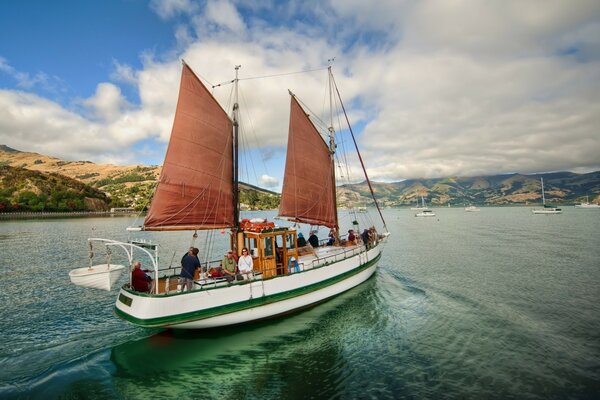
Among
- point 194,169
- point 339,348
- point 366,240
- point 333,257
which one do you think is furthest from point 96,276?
point 366,240

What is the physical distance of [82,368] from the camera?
1066 centimetres

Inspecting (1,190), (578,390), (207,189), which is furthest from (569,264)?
(1,190)

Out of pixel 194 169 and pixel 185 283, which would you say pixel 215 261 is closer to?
pixel 185 283

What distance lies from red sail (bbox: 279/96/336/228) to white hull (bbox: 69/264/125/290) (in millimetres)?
12030

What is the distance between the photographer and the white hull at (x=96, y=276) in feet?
37.4

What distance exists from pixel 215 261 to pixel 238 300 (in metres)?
3.31

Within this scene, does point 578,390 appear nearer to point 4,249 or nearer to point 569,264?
point 569,264

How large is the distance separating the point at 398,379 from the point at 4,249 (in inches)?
1980

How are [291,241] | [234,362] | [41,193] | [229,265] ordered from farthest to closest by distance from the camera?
[41,193] < [291,241] < [229,265] < [234,362]

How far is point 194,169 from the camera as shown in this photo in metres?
16.1

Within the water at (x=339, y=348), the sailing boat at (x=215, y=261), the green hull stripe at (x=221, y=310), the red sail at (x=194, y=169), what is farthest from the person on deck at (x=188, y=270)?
the red sail at (x=194, y=169)

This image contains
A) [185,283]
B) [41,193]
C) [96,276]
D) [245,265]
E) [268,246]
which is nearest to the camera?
[96,276]

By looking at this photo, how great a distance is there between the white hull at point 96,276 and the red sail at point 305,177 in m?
12.0

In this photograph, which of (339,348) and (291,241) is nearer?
(339,348)
